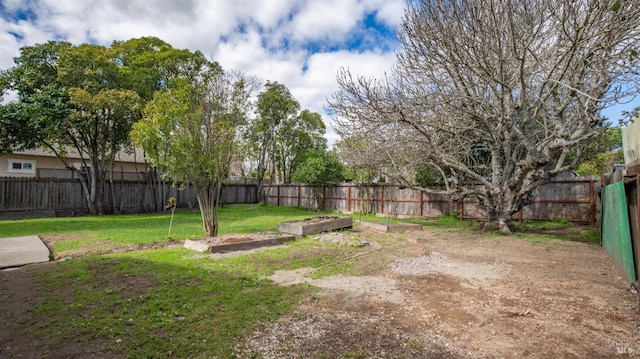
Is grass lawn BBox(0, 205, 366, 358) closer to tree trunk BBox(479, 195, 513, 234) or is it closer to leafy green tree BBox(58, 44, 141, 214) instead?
tree trunk BBox(479, 195, 513, 234)

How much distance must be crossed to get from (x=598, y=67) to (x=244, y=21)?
32.2ft

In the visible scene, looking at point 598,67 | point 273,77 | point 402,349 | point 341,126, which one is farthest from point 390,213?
point 402,349

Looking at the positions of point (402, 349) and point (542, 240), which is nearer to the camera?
point (402, 349)

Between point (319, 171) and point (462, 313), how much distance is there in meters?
14.8

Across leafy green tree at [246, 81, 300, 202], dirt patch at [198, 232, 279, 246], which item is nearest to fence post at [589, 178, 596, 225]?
dirt patch at [198, 232, 279, 246]

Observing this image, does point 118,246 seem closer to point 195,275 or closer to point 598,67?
point 195,275

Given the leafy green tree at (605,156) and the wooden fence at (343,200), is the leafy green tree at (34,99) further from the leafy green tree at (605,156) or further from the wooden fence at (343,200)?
the leafy green tree at (605,156)

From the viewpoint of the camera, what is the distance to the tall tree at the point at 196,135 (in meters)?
8.05

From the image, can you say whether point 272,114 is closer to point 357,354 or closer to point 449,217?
point 449,217

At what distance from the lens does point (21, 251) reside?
7082 millimetres

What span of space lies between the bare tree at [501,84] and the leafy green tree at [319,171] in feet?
24.9

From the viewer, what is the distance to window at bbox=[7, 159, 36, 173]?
1792cm

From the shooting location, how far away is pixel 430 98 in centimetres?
979

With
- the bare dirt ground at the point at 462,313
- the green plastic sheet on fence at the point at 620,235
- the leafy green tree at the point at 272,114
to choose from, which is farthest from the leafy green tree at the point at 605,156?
the leafy green tree at the point at 272,114
